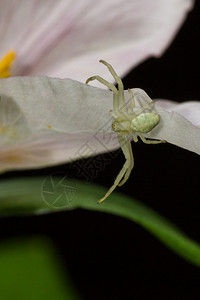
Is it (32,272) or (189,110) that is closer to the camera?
(189,110)

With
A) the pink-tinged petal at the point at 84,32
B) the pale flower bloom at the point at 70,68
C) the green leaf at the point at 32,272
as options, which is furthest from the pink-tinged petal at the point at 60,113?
the green leaf at the point at 32,272

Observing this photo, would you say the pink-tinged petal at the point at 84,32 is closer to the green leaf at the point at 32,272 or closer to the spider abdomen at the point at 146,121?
the spider abdomen at the point at 146,121

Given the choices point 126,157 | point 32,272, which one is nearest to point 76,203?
point 126,157

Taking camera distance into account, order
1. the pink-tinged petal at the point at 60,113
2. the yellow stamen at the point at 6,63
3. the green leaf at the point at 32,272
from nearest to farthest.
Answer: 1. the pink-tinged petal at the point at 60,113
2. the yellow stamen at the point at 6,63
3. the green leaf at the point at 32,272

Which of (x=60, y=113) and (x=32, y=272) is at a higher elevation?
(x=60, y=113)

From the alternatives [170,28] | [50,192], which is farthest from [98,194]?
[170,28]

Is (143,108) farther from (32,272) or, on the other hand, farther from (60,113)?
(32,272)
